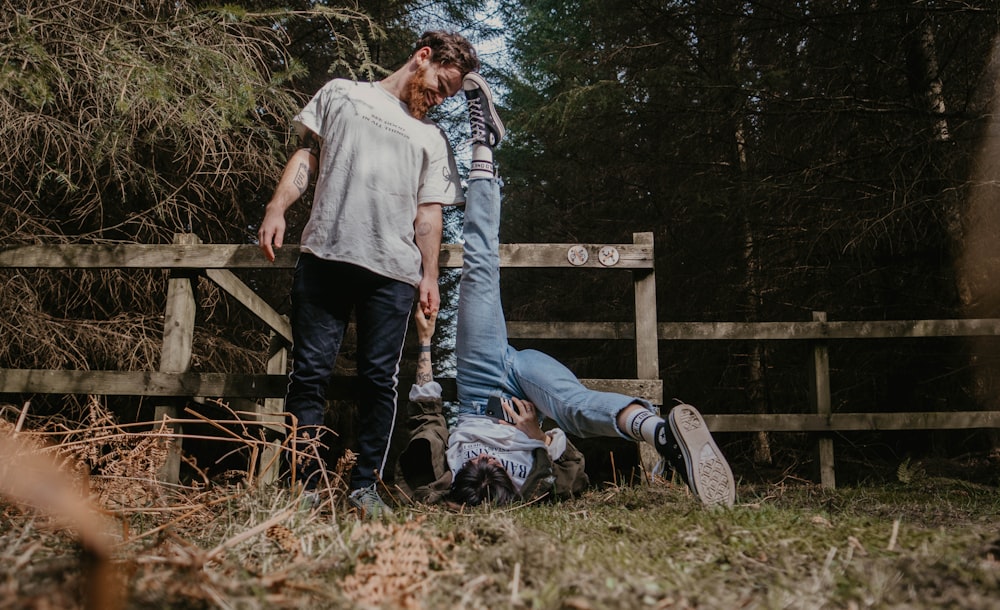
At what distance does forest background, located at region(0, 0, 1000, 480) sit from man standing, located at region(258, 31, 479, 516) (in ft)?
1.52

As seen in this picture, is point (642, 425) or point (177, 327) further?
point (177, 327)

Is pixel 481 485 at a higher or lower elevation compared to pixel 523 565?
lower

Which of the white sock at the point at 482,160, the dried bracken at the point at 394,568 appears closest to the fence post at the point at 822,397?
the white sock at the point at 482,160

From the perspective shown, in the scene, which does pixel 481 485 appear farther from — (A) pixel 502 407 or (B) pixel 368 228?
(B) pixel 368 228

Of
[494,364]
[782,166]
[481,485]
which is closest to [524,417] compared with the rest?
[494,364]

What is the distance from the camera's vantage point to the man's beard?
3.30 metres

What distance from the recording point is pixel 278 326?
5.80m

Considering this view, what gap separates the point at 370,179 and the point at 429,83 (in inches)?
25.0

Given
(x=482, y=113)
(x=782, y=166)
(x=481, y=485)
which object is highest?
(x=782, y=166)

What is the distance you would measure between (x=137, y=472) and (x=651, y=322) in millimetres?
2641

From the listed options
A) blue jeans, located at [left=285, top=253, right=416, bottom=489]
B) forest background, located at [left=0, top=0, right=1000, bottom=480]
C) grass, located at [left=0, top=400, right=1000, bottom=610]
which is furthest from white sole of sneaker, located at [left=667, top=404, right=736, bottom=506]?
forest background, located at [left=0, top=0, right=1000, bottom=480]

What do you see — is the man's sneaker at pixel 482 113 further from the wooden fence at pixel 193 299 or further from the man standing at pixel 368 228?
the wooden fence at pixel 193 299

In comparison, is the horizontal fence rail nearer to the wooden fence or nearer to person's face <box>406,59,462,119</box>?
the wooden fence

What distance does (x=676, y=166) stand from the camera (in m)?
8.13
